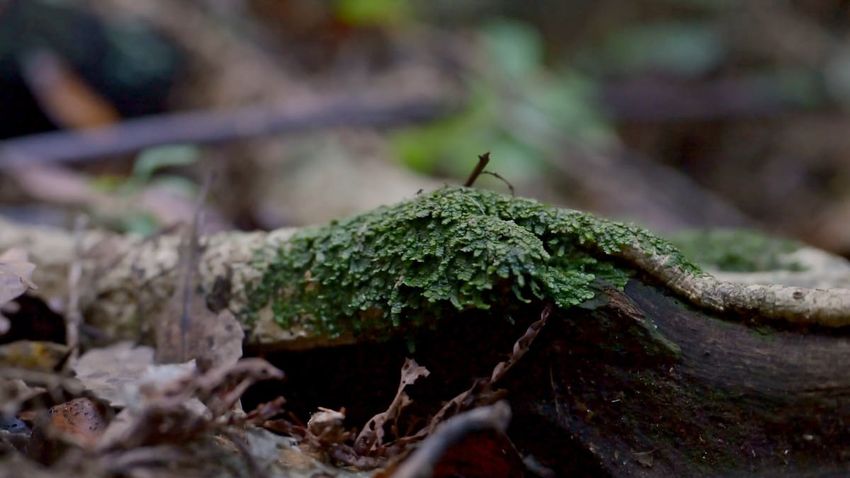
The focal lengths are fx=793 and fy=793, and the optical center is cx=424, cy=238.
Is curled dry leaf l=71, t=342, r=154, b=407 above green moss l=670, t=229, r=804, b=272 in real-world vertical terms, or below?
below

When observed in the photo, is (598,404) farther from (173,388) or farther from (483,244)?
(173,388)

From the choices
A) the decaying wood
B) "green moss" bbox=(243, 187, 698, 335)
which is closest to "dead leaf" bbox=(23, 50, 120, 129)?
the decaying wood

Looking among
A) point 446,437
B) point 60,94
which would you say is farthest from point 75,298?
point 60,94

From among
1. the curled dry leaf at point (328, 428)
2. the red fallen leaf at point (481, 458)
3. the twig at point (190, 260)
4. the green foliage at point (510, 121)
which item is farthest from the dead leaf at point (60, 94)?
the red fallen leaf at point (481, 458)

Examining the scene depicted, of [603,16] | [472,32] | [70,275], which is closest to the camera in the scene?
[70,275]

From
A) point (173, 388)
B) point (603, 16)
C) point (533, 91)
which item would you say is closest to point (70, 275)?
point (173, 388)

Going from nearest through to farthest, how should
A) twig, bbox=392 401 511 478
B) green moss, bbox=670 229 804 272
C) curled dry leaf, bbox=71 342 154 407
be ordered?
1. twig, bbox=392 401 511 478
2. curled dry leaf, bbox=71 342 154 407
3. green moss, bbox=670 229 804 272

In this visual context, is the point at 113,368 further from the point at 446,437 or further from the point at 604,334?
the point at 604,334

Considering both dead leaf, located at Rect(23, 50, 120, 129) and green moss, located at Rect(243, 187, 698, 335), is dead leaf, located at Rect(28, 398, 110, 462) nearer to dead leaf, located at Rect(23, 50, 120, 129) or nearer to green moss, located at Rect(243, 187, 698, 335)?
green moss, located at Rect(243, 187, 698, 335)
